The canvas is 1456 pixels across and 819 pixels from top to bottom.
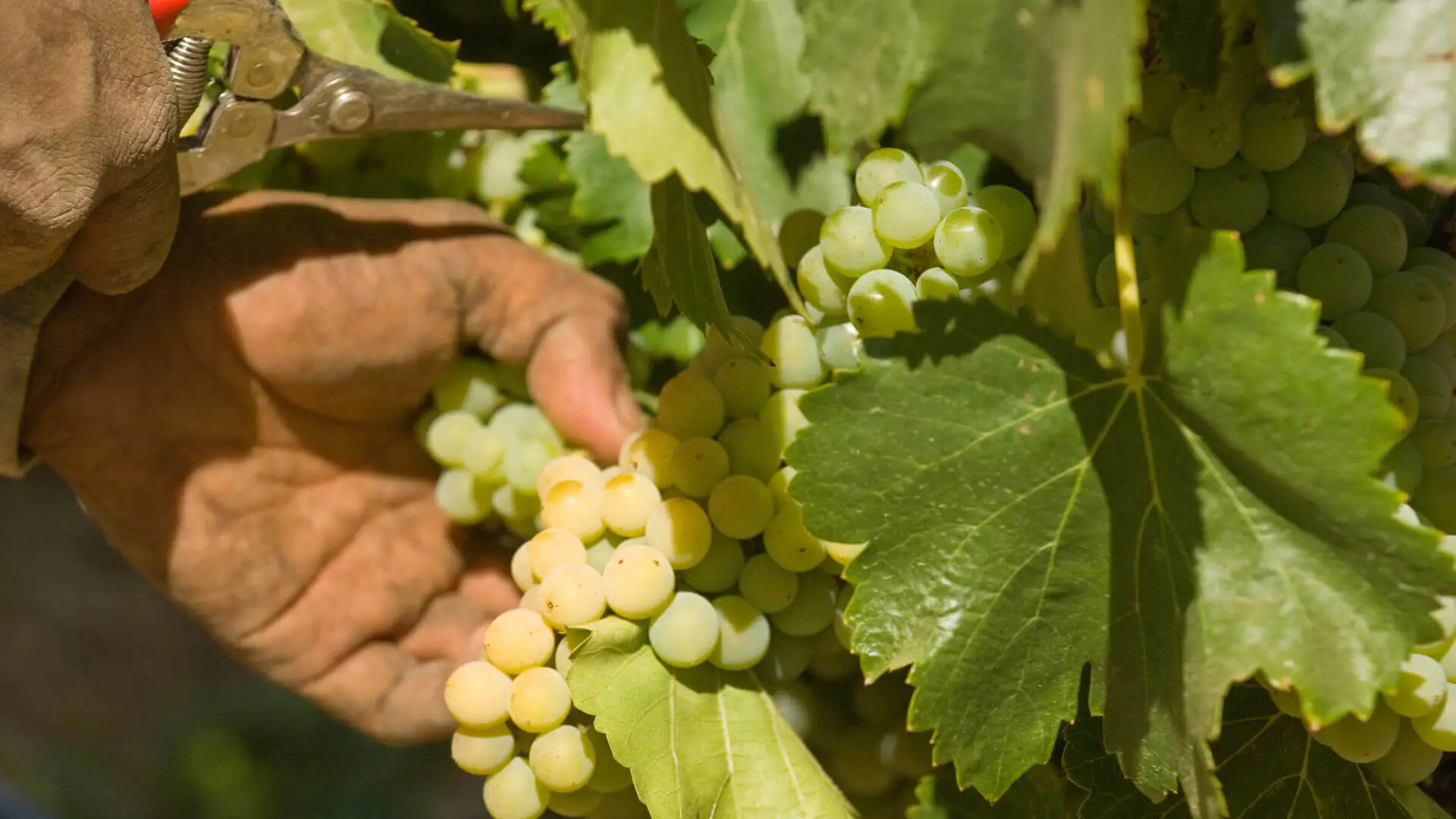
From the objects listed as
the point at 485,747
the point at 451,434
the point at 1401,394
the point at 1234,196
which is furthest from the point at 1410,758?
the point at 451,434

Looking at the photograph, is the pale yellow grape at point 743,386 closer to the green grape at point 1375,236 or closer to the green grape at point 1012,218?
the green grape at point 1012,218

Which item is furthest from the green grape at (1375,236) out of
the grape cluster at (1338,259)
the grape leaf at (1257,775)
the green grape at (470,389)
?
the green grape at (470,389)

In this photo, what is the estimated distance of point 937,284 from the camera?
0.54 meters

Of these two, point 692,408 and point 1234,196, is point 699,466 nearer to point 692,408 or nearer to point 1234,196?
point 692,408

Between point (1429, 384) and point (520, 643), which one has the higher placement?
point (1429, 384)

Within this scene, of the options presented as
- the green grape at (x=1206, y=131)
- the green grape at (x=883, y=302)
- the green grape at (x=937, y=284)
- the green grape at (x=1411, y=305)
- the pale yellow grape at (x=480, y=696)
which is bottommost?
the pale yellow grape at (x=480, y=696)

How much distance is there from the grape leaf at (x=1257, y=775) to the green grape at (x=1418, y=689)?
0.07m

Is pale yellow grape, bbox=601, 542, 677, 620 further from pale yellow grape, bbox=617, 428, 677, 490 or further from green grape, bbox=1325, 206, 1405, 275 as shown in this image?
green grape, bbox=1325, 206, 1405, 275

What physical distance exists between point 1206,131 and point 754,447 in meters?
0.28

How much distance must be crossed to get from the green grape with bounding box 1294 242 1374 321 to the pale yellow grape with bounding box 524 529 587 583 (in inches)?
15.9

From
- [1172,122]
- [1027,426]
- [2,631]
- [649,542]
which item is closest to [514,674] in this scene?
[649,542]

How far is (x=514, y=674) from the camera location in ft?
2.11

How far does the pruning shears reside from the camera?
61 cm

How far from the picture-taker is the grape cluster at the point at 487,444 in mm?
768
